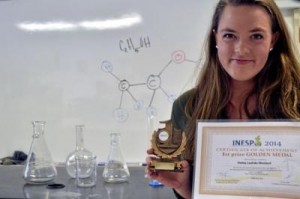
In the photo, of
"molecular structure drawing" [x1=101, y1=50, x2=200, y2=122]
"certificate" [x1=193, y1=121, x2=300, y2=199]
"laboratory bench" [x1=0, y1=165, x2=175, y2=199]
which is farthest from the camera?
"molecular structure drawing" [x1=101, y1=50, x2=200, y2=122]

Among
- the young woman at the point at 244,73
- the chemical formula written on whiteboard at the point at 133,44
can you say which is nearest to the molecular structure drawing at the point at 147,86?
the chemical formula written on whiteboard at the point at 133,44

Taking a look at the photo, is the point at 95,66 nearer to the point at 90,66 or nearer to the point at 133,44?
the point at 90,66

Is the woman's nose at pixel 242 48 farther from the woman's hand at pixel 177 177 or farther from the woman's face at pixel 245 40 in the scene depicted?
the woman's hand at pixel 177 177

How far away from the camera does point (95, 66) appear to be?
6.97 ft

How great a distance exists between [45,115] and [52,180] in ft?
3.93

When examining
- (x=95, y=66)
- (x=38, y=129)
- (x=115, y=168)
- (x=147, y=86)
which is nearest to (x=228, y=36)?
(x=115, y=168)

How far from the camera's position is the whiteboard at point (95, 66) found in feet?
6.69

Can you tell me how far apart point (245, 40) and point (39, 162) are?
68 cm

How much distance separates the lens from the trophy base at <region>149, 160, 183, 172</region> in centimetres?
78

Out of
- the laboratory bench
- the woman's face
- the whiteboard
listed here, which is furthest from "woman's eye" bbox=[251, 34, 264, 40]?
the whiteboard

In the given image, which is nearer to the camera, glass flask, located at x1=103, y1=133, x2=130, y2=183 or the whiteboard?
glass flask, located at x1=103, y1=133, x2=130, y2=183

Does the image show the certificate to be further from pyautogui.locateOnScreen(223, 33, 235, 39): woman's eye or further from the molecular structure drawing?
the molecular structure drawing

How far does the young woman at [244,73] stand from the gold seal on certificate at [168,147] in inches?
0.7

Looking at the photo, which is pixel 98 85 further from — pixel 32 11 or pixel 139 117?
pixel 32 11
